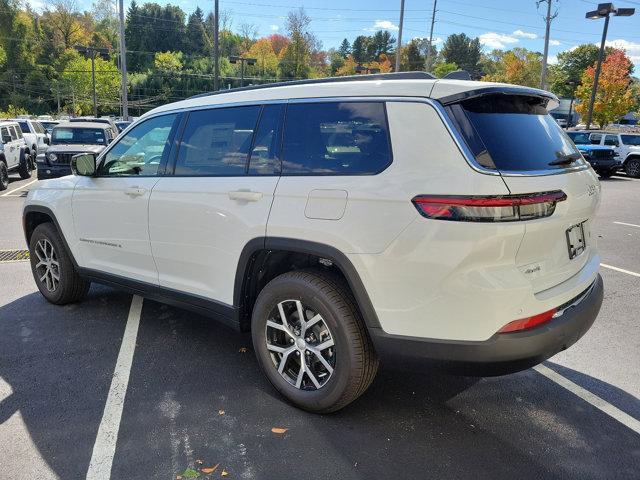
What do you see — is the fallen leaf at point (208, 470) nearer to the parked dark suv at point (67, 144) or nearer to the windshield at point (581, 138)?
the parked dark suv at point (67, 144)

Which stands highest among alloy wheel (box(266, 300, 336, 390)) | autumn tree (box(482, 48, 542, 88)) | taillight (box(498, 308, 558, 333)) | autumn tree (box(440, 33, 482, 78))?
autumn tree (box(440, 33, 482, 78))

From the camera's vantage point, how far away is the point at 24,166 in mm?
15883

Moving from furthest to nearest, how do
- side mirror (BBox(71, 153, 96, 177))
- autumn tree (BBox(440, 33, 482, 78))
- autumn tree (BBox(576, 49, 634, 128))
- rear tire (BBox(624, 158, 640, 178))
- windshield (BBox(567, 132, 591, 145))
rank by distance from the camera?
autumn tree (BBox(440, 33, 482, 78))
autumn tree (BBox(576, 49, 634, 128))
windshield (BBox(567, 132, 591, 145))
rear tire (BBox(624, 158, 640, 178))
side mirror (BBox(71, 153, 96, 177))

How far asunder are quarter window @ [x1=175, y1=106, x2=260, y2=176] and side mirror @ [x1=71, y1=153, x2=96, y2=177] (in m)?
1.04

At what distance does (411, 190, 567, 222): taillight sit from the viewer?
233 centimetres

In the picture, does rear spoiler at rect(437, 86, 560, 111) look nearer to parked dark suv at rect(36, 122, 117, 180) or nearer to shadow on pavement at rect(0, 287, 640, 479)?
shadow on pavement at rect(0, 287, 640, 479)

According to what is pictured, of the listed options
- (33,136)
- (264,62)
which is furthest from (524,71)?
(33,136)

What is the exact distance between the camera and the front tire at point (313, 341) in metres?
2.78

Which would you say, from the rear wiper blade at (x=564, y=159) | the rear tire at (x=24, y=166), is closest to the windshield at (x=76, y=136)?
the rear tire at (x=24, y=166)

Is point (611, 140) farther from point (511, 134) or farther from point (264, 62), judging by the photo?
point (264, 62)

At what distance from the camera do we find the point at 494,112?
2.67m

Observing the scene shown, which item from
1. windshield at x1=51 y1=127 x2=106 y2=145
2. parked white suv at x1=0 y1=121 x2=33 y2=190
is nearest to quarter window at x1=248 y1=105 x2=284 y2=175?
windshield at x1=51 y1=127 x2=106 y2=145

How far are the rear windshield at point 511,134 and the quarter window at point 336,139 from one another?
0.41 meters

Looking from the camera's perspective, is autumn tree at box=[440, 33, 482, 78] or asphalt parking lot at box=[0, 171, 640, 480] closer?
asphalt parking lot at box=[0, 171, 640, 480]
